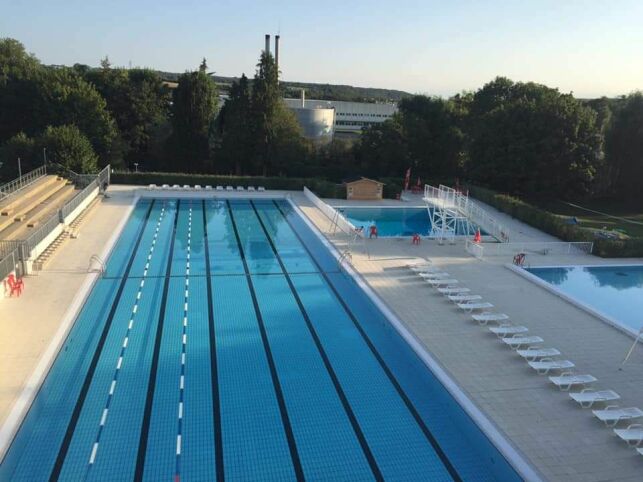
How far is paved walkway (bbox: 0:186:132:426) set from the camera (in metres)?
8.31

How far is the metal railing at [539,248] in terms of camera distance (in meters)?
16.8

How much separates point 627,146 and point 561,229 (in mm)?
15877

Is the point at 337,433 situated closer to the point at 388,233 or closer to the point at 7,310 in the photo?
the point at 7,310

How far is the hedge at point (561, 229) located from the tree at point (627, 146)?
11324 millimetres

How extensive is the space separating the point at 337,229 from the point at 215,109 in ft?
62.4

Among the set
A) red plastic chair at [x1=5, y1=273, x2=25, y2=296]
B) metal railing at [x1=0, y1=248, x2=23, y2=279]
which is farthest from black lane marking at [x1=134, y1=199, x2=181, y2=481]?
metal railing at [x1=0, y1=248, x2=23, y2=279]

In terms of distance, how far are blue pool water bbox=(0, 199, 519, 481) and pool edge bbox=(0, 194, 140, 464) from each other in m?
0.13

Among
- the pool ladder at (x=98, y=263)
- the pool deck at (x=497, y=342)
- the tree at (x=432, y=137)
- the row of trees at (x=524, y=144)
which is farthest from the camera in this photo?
the tree at (x=432, y=137)

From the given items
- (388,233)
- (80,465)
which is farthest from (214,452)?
(388,233)

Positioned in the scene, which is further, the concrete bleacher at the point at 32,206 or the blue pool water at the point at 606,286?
the concrete bleacher at the point at 32,206

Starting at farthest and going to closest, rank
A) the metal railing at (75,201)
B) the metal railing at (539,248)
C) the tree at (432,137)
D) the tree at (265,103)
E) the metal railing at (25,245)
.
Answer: the tree at (432,137) → the tree at (265,103) → the metal railing at (539,248) → the metal railing at (75,201) → the metal railing at (25,245)

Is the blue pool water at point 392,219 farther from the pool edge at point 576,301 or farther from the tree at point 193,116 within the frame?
the tree at point 193,116

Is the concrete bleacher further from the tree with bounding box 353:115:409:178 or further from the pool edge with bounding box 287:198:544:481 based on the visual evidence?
the tree with bounding box 353:115:409:178

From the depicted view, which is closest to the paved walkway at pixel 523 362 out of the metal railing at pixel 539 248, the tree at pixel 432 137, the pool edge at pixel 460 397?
the pool edge at pixel 460 397
